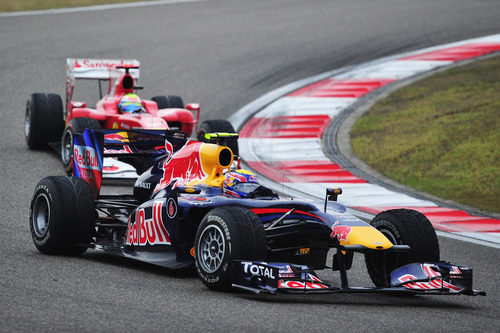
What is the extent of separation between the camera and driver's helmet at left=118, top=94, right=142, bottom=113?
17984mm

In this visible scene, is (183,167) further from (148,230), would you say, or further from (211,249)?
(211,249)

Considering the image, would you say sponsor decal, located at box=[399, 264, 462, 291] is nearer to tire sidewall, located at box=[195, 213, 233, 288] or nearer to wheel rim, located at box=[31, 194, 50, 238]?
tire sidewall, located at box=[195, 213, 233, 288]

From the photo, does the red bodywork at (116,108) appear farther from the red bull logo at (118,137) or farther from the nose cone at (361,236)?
the nose cone at (361,236)

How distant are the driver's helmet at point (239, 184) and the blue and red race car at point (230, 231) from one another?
0.01 m

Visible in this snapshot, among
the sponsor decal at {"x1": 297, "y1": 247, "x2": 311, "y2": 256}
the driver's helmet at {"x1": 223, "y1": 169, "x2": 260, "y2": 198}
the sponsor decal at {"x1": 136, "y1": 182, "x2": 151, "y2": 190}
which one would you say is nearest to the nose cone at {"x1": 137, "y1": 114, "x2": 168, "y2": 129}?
the sponsor decal at {"x1": 136, "y1": 182, "x2": 151, "y2": 190}

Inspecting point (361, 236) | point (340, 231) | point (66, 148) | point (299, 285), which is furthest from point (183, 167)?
point (66, 148)

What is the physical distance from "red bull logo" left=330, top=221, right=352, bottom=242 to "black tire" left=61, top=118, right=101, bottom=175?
827 centimetres

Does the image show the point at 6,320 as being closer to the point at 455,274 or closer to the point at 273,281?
the point at 273,281

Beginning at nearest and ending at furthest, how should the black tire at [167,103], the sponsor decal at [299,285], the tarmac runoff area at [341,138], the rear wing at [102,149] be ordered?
the sponsor decal at [299,285], the rear wing at [102,149], the tarmac runoff area at [341,138], the black tire at [167,103]

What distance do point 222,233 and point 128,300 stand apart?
108 cm

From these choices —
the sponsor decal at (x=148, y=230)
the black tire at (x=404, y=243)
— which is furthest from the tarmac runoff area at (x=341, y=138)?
the sponsor decal at (x=148, y=230)

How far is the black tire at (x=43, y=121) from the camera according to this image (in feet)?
60.3

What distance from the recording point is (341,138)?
20000 mm

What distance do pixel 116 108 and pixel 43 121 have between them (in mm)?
1482
